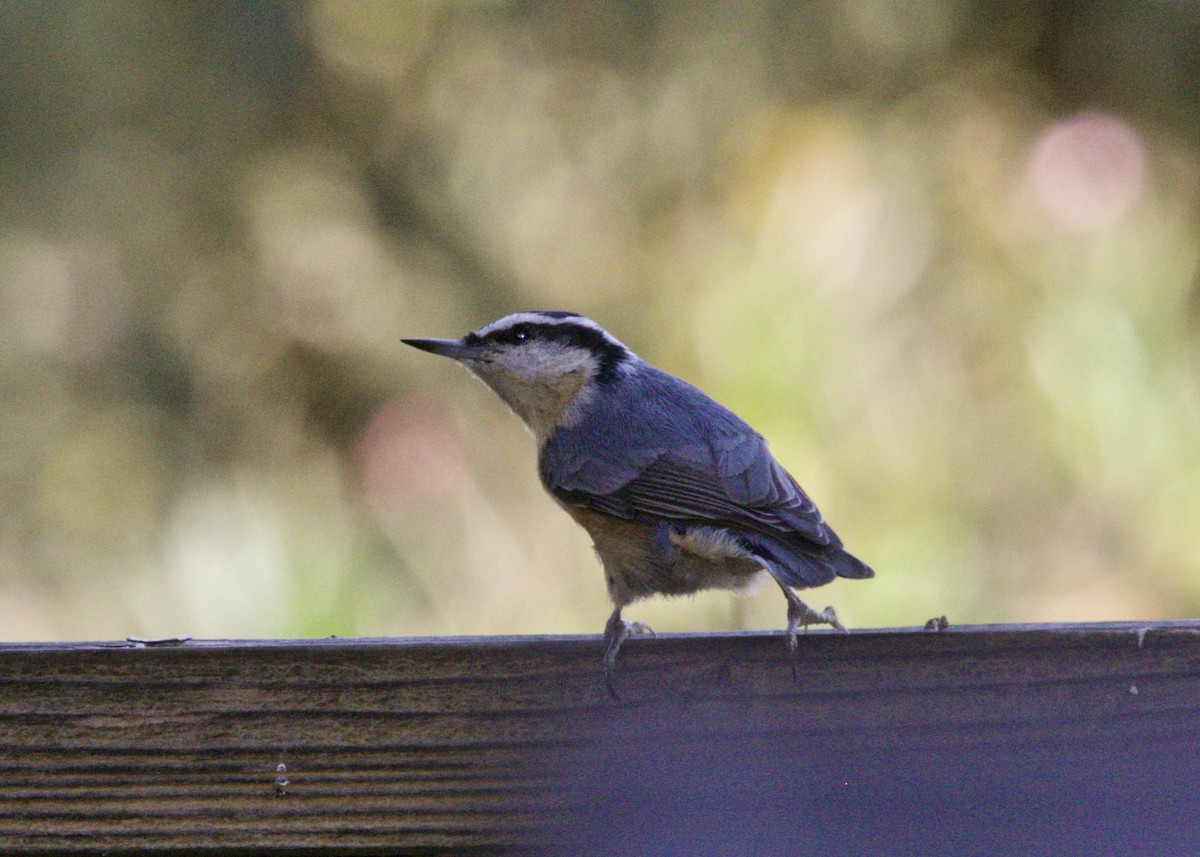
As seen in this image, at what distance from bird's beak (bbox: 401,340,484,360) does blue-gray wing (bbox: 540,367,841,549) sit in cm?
26

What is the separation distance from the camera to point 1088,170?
3881 millimetres

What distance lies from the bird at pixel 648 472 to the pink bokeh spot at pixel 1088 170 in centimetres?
143

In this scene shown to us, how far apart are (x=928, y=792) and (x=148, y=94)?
3.65 meters

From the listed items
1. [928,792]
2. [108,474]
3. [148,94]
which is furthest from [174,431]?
[928,792]

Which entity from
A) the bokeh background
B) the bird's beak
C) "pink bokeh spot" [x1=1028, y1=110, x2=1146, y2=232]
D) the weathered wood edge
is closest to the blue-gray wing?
the bird's beak

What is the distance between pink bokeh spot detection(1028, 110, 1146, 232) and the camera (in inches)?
151

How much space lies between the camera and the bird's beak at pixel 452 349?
306cm

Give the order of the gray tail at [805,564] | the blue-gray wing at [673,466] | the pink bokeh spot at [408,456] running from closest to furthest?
the gray tail at [805,564]
the blue-gray wing at [673,466]
the pink bokeh spot at [408,456]

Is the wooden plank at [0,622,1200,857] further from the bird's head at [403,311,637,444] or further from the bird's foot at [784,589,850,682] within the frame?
the bird's head at [403,311,637,444]

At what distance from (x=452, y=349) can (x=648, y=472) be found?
578mm

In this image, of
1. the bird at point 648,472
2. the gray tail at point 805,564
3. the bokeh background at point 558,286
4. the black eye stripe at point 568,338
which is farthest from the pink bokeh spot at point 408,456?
the gray tail at point 805,564

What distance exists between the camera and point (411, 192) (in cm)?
423

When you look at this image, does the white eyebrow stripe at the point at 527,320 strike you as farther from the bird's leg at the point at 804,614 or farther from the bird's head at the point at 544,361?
the bird's leg at the point at 804,614

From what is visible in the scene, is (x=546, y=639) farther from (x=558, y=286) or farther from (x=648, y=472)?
(x=558, y=286)
